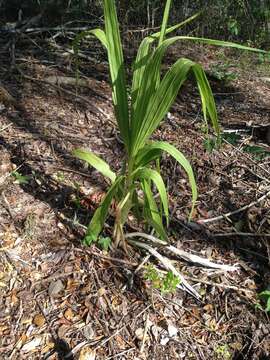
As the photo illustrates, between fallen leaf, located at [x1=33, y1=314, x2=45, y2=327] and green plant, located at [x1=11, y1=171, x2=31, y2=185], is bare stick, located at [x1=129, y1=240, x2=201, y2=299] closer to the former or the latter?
fallen leaf, located at [x1=33, y1=314, x2=45, y2=327]

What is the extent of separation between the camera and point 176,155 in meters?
1.33

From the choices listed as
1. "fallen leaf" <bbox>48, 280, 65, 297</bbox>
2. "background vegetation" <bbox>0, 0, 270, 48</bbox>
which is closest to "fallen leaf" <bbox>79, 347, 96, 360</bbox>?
"fallen leaf" <bbox>48, 280, 65, 297</bbox>

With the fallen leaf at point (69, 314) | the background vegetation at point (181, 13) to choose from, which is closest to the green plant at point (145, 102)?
the fallen leaf at point (69, 314)

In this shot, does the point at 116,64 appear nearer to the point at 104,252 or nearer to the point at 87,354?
the point at 104,252

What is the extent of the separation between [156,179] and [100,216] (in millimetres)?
325

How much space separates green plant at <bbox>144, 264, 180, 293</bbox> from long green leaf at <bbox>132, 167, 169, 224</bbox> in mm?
345

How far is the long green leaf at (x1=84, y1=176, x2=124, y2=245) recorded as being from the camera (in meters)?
1.50

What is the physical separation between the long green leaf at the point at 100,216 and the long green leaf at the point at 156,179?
70 mm

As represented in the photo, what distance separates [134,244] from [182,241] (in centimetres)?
26

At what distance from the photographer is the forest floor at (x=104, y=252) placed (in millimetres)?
1521

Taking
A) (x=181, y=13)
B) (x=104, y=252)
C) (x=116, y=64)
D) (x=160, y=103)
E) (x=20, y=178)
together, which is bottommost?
(x=104, y=252)

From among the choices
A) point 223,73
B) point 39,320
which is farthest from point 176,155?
point 223,73

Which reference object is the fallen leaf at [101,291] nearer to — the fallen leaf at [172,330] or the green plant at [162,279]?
the green plant at [162,279]

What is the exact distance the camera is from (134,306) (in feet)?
5.26
